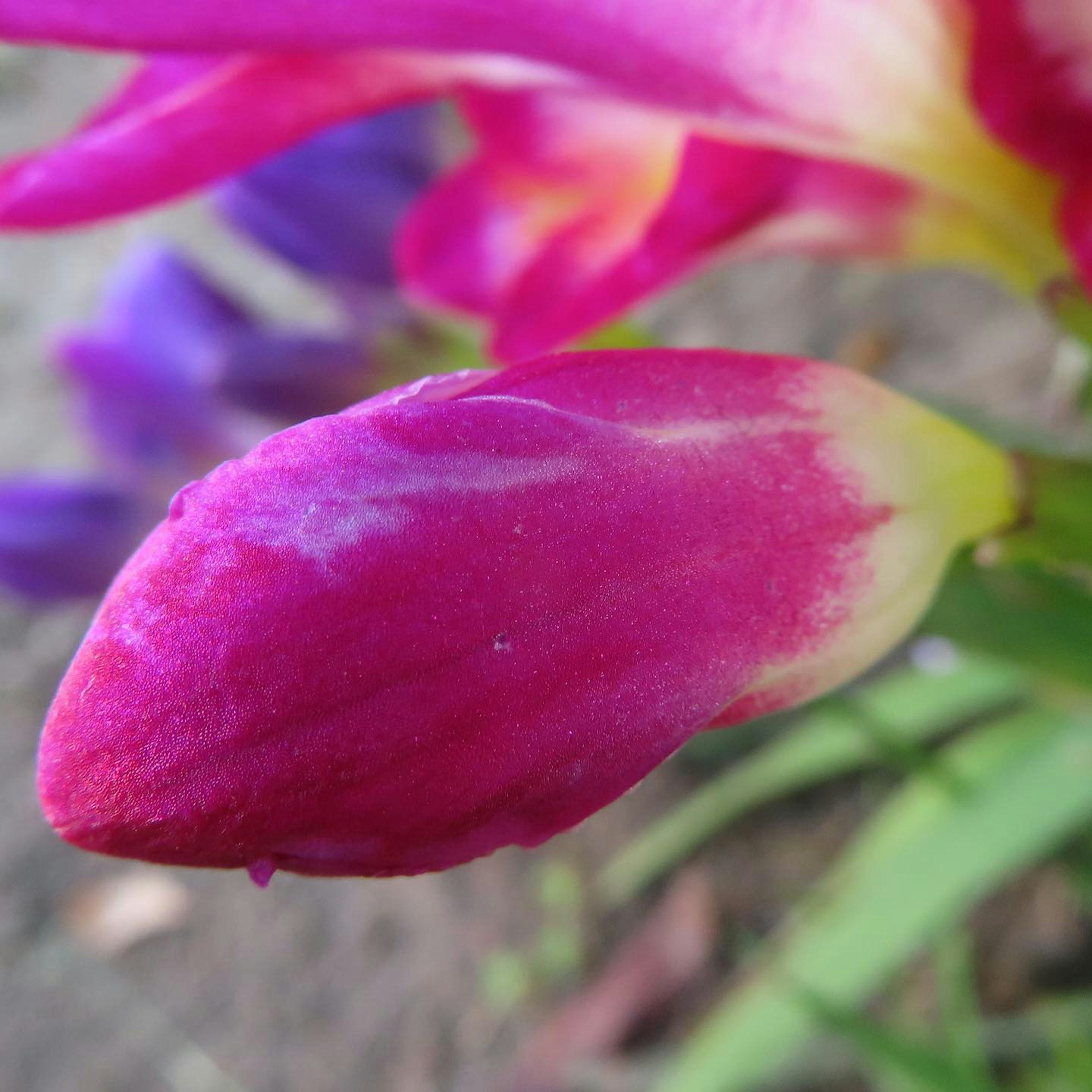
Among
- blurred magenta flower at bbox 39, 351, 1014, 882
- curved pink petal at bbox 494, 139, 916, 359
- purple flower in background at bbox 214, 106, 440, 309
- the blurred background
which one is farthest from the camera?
the blurred background

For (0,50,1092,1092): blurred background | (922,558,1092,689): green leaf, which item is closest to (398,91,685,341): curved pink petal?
(922,558,1092,689): green leaf

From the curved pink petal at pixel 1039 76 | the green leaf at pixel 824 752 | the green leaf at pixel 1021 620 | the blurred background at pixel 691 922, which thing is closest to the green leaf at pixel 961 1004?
the blurred background at pixel 691 922

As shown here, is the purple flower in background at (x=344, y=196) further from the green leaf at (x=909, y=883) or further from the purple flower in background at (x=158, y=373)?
the green leaf at (x=909, y=883)

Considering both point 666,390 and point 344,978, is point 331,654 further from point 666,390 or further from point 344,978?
point 344,978

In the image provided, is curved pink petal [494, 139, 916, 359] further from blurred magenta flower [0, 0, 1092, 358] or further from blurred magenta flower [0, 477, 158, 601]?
blurred magenta flower [0, 477, 158, 601]

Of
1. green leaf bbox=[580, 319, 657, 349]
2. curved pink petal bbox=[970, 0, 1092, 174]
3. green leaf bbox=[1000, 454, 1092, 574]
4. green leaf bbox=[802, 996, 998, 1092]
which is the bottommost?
green leaf bbox=[802, 996, 998, 1092]

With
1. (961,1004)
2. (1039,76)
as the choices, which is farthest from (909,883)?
(1039,76)
